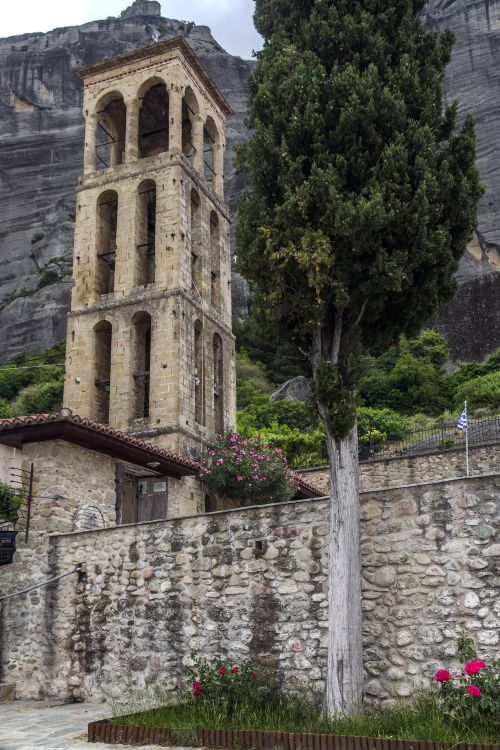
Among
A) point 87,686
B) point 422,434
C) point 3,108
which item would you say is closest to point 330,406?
point 87,686

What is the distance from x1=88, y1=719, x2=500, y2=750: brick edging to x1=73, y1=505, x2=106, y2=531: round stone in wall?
14.5 ft

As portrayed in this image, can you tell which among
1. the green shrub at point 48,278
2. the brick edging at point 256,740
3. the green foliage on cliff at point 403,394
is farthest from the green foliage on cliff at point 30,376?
the brick edging at point 256,740

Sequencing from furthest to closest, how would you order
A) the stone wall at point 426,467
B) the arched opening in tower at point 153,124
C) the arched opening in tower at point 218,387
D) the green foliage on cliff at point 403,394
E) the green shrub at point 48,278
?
the green shrub at point 48,278
the green foliage on cliff at point 403,394
the arched opening in tower at point 153,124
the arched opening in tower at point 218,387
the stone wall at point 426,467

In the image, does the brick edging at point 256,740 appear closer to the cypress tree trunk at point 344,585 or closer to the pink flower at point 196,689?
the pink flower at point 196,689

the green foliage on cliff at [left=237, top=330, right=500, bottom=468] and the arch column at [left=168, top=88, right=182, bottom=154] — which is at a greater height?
the arch column at [left=168, top=88, right=182, bottom=154]

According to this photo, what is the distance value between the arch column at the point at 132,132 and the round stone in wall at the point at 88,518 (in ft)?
49.3

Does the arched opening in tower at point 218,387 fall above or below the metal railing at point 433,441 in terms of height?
above

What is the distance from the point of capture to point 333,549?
8797 mm

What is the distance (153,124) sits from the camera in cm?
2744

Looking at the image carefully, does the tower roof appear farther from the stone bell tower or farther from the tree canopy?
the tree canopy

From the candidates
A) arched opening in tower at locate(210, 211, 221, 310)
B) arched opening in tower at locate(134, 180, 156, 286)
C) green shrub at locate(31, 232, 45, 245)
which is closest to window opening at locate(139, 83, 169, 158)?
arched opening in tower at locate(134, 180, 156, 286)

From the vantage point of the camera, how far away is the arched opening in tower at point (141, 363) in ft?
73.6

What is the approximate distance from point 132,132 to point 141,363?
A: 7782mm

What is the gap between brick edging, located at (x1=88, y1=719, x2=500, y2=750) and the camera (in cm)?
639
